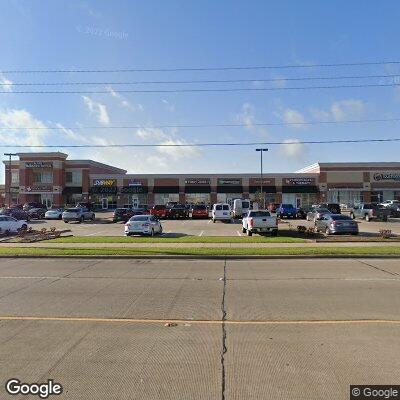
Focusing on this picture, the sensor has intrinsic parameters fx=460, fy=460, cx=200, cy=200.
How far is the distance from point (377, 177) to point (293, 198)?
1372 cm

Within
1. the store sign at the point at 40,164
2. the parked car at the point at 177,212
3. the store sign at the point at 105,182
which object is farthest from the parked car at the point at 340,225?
the store sign at the point at 40,164

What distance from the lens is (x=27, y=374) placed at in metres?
5.28

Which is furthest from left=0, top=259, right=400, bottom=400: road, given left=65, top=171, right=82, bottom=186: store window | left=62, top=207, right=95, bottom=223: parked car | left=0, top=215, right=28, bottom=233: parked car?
left=65, top=171, right=82, bottom=186: store window

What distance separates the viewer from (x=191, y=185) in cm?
7531

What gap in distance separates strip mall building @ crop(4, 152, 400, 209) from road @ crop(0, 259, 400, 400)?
62095mm

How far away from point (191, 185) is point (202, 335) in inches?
2702

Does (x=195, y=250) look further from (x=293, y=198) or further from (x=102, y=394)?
(x=293, y=198)

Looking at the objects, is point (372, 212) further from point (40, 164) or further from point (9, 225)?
point (40, 164)

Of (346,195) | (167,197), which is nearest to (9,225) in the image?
(167,197)

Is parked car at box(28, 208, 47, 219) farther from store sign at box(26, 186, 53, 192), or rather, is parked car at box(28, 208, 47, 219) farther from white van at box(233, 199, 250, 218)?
white van at box(233, 199, 250, 218)

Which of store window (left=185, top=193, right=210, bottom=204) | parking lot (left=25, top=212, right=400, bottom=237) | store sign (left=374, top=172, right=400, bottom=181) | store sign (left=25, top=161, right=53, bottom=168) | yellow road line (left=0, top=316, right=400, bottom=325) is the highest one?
store sign (left=25, top=161, right=53, bottom=168)

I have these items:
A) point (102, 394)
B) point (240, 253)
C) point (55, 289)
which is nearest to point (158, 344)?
point (102, 394)

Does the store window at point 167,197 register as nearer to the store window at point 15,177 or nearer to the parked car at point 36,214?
the parked car at point 36,214

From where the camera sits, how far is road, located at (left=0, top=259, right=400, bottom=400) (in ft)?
16.5
